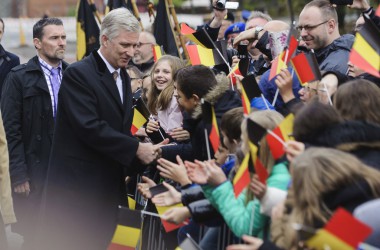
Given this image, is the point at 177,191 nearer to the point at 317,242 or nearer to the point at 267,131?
the point at 267,131

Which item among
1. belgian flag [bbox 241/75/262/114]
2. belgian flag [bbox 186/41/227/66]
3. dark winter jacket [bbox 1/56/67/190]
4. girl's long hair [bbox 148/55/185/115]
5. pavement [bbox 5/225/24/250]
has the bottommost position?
pavement [bbox 5/225/24/250]

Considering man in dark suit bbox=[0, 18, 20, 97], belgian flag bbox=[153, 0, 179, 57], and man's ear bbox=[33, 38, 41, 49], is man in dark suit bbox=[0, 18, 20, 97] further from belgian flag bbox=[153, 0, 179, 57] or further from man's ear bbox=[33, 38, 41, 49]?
belgian flag bbox=[153, 0, 179, 57]

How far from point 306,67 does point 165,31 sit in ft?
17.8

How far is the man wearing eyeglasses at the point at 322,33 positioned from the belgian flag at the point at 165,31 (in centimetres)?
397

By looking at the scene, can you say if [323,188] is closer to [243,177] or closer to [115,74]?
[243,177]

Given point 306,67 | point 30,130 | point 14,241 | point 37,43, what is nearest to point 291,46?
point 306,67

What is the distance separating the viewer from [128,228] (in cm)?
674

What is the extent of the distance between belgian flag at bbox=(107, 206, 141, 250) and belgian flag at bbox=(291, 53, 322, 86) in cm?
142

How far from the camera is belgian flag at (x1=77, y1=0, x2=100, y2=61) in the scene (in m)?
12.6

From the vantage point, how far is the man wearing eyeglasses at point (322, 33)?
Answer: 7.66 metres

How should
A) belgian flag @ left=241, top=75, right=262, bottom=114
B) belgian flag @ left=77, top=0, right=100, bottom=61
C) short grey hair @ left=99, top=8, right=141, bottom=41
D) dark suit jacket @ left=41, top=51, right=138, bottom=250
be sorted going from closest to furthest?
belgian flag @ left=241, top=75, right=262, bottom=114 < dark suit jacket @ left=41, top=51, right=138, bottom=250 < short grey hair @ left=99, top=8, right=141, bottom=41 < belgian flag @ left=77, top=0, right=100, bottom=61

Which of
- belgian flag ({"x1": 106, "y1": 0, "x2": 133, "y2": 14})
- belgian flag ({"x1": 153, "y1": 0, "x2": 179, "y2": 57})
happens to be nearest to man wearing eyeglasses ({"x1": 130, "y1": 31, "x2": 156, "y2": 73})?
belgian flag ({"x1": 153, "y1": 0, "x2": 179, "y2": 57})

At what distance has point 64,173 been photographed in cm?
714

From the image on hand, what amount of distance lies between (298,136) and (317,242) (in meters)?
1.09
